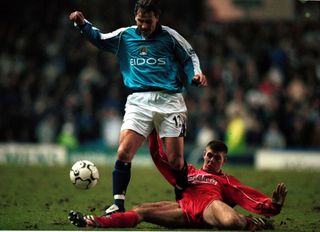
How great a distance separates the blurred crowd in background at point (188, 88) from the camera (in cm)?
2202

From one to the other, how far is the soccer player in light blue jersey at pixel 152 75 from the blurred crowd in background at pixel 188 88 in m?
11.7

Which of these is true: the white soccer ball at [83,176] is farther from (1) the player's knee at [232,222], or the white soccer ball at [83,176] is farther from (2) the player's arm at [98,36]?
(1) the player's knee at [232,222]

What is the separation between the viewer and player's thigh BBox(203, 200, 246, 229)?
876 centimetres

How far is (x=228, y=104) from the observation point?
22547mm

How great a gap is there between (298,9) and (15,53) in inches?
314

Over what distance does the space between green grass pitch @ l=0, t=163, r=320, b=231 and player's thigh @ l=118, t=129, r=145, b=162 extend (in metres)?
0.79

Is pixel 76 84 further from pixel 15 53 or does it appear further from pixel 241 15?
pixel 241 15

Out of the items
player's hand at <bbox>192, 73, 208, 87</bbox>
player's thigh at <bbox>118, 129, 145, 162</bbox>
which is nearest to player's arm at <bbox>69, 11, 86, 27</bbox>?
player's thigh at <bbox>118, 129, 145, 162</bbox>

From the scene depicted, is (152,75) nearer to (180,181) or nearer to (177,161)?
(177,161)

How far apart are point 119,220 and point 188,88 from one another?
14.3m

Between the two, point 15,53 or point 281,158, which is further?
Result: point 15,53

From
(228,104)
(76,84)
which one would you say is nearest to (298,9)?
(228,104)

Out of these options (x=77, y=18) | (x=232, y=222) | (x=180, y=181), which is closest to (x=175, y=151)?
(x=180, y=181)

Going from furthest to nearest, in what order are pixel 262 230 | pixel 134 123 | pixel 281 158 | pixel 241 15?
pixel 241 15
pixel 281 158
pixel 134 123
pixel 262 230
